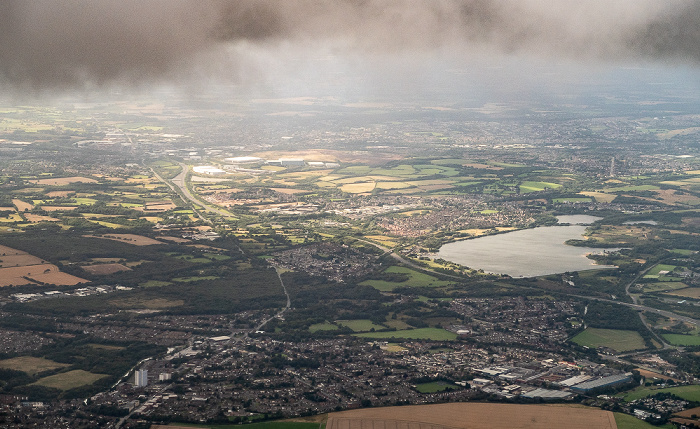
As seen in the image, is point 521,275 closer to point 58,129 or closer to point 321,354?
point 321,354

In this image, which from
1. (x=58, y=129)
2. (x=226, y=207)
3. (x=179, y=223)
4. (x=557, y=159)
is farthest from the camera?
(x=58, y=129)

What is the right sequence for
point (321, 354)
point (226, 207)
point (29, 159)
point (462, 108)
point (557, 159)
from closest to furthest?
point (321, 354), point (226, 207), point (29, 159), point (557, 159), point (462, 108)

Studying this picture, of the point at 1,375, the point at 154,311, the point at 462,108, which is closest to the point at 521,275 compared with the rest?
the point at 154,311

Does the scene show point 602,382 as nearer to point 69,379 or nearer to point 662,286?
point 662,286

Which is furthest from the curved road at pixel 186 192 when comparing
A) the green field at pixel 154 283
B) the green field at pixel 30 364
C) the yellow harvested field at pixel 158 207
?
the green field at pixel 30 364

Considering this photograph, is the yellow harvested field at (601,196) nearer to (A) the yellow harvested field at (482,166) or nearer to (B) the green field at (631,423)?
(A) the yellow harvested field at (482,166)

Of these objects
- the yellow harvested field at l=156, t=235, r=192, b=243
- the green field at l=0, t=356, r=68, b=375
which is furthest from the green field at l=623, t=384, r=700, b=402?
the yellow harvested field at l=156, t=235, r=192, b=243
